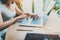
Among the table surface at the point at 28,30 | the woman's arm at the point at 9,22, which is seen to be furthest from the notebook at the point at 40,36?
the woman's arm at the point at 9,22

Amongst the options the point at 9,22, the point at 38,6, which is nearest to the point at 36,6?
the point at 38,6

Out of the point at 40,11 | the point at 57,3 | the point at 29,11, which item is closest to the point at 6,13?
the point at 29,11

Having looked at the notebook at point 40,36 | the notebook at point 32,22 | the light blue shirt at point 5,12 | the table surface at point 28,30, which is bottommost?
the notebook at point 40,36

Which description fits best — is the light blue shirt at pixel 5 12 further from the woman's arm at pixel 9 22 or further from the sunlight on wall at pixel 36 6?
the sunlight on wall at pixel 36 6

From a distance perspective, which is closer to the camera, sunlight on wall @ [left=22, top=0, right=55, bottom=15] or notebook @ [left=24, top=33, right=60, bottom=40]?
notebook @ [left=24, top=33, right=60, bottom=40]

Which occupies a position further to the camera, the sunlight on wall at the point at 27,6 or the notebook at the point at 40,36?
the sunlight on wall at the point at 27,6

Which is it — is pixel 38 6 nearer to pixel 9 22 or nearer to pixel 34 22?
pixel 34 22

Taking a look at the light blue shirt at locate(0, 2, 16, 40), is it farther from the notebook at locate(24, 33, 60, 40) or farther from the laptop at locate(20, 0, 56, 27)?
the notebook at locate(24, 33, 60, 40)

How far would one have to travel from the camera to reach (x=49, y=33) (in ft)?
4.52

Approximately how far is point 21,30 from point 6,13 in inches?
8.4

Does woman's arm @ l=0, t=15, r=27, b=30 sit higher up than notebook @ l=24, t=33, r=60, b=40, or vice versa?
woman's arm @ l=0, t=15, r=27, b=30

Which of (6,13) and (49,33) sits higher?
(6,13)

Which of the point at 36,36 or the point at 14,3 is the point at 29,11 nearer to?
the point at 14,3

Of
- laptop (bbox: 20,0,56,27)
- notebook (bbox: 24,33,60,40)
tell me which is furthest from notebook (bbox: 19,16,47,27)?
notebook (bbox: 24,33,60,40)
